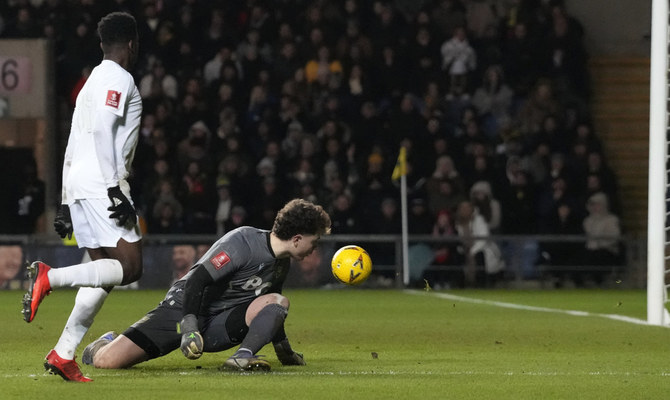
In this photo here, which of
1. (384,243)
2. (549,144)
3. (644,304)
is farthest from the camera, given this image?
(549,144)

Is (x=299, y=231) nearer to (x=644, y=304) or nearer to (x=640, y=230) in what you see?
(x=644, y=304)

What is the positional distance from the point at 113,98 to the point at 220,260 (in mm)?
1118

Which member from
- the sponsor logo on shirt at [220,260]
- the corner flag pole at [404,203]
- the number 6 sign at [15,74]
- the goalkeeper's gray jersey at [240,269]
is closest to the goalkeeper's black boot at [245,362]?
the goalkeeper's gray jersey at [240,269]

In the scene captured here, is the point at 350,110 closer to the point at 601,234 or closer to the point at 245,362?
the point at 601,234

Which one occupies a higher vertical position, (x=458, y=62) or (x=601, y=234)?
(x=458, y=62)

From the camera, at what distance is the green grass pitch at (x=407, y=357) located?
752 centimetres

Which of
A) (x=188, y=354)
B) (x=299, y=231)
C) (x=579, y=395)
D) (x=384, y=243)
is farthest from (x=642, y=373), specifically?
(x=384, y=243)

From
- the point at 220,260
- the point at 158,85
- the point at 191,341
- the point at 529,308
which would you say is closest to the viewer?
the point at 191,341

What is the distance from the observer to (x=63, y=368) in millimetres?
7699

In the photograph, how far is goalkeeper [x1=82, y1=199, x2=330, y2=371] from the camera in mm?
8266

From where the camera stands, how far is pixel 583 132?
→ 72.2 feet

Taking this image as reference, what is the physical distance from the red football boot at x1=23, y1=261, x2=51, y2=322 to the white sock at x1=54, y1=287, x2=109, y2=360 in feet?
1.09

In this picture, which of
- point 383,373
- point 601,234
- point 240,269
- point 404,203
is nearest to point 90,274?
point 240,269

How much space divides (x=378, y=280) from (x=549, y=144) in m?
3.60
